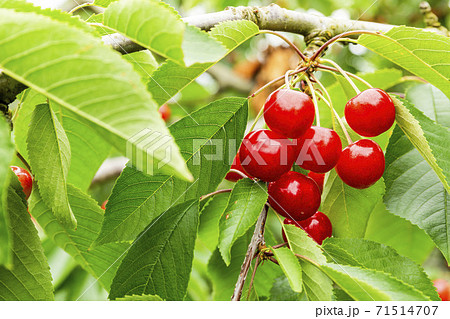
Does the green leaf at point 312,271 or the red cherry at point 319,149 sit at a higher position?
the red cherry at point 319,149

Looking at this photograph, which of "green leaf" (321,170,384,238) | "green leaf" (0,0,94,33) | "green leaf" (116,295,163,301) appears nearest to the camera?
"green leaf" (0,0,94,33)

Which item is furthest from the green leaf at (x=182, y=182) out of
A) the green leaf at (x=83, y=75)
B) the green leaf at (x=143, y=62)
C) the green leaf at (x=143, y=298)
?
the green leaf at (x=83, y=75)

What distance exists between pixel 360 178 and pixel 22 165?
3.03ft

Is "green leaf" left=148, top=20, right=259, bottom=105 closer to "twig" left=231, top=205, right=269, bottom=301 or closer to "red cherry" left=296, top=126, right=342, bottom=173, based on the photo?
"red cherry" left=296, top=126, right=342, bottom=173

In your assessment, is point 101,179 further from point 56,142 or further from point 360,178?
point 360,178

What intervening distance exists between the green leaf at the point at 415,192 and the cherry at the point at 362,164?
0.66 feet

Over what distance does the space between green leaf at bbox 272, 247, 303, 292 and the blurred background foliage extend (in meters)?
1.31

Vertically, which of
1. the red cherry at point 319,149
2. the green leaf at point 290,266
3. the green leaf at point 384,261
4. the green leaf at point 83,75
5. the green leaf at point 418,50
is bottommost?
the green leaf at point 384,261

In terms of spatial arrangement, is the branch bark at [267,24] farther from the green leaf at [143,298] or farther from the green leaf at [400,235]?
the green leaf at [400,235]

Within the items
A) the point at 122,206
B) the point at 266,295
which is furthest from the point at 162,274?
the point at 266,295

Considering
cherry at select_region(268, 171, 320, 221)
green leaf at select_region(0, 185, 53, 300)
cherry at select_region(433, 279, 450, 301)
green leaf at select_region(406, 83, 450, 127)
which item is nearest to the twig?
cherry at select_region(268, 171, 320, 221)

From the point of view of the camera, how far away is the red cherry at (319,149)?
3.25 feet

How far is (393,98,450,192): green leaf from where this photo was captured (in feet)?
3.10

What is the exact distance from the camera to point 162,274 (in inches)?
42.1
